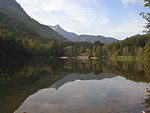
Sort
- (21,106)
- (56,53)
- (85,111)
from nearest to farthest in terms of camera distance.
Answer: (85,111) < (21,106) < (56,53)

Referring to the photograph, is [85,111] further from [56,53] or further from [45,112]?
[56,53]

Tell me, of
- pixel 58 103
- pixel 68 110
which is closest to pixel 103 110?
pixel 68 110

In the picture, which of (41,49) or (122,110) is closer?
(122,110)

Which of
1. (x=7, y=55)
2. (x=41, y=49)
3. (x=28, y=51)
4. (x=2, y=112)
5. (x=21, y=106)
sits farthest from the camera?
(x=41, y=49)

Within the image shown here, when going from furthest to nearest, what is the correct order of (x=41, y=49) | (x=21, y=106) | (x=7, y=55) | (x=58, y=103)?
1. (x=41, y=49)
2. (x=7, y=55)
3. (x=58, y=103)
4. (x=21, y=106)

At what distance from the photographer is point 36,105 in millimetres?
15672

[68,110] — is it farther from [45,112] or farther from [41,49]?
[41,49]

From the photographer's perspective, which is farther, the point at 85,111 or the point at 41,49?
the point at 41,49

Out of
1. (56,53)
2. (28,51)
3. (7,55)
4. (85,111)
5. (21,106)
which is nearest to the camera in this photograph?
(85,111)

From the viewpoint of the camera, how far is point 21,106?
15234 mm

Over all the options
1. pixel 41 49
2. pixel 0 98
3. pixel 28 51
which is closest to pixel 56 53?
pixel 41 49

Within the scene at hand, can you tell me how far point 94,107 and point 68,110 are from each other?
2499 mm

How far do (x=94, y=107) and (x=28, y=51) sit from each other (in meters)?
128

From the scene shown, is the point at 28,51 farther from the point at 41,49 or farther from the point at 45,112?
the point at 45,112
